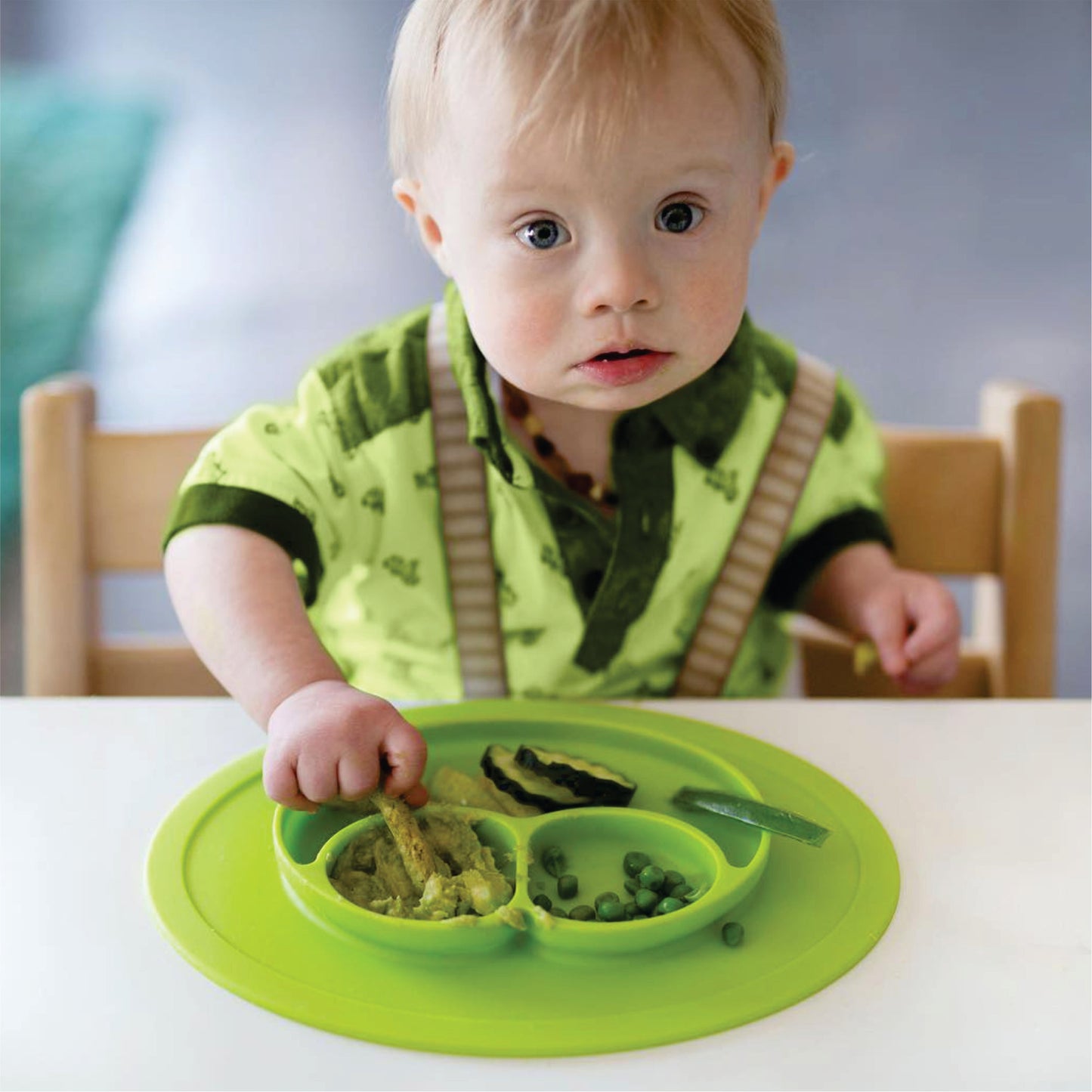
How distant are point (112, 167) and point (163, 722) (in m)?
2.15

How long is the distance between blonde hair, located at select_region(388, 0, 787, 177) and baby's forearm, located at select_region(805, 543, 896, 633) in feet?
1.07

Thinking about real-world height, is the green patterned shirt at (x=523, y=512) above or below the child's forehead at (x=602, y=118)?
below

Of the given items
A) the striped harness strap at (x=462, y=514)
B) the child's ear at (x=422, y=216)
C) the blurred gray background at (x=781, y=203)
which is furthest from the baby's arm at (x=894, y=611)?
the blurred gray background at (x=781, y=203)

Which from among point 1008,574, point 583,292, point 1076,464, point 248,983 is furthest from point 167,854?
point 1076,464

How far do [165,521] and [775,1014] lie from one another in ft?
1.95

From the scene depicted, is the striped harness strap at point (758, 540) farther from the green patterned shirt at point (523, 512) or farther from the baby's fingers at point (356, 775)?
the baby's fingers at point (356, 775)

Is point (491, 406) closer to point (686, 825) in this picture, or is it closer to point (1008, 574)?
point (686, 825)

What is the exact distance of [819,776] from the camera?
→ 67 centimetres

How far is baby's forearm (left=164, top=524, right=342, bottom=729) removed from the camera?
681mm

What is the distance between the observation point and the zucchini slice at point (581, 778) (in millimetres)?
624

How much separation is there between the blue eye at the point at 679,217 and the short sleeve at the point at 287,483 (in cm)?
27

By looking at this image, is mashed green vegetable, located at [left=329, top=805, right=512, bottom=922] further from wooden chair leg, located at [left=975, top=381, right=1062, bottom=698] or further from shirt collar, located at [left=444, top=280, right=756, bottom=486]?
wooden chair leg, located at [left=975, top=381, right=1062, bottom=698]

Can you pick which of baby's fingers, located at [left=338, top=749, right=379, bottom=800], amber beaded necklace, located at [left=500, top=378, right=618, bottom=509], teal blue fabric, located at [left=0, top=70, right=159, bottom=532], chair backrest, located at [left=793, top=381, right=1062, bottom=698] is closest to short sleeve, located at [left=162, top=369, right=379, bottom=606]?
amber beaded necklace, located at [left=500, top=378, right=618, bottom=509]

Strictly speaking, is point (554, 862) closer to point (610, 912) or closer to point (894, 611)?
point (610, 912)
